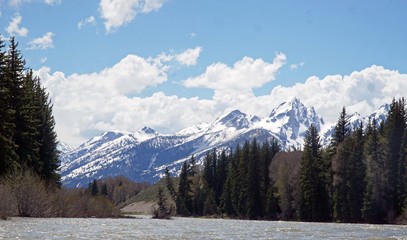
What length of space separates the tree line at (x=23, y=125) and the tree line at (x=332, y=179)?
153ft

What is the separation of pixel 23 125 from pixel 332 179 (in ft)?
203

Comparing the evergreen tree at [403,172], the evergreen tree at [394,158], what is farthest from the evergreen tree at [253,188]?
the evergreen tree at [403,172]

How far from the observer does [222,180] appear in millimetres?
167250

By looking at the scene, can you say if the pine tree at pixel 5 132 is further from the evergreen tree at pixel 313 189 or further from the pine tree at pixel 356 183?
the evergreen tree at pixel 313 189

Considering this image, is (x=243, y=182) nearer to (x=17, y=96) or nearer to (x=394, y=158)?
(x=394, y=158)

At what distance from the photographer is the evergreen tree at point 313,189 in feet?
327

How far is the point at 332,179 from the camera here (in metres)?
104

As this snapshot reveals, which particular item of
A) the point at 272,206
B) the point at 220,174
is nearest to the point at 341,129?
the point at 272,206

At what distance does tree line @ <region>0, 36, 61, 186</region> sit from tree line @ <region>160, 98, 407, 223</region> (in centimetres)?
4665

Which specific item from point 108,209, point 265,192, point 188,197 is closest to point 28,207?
point 108,209

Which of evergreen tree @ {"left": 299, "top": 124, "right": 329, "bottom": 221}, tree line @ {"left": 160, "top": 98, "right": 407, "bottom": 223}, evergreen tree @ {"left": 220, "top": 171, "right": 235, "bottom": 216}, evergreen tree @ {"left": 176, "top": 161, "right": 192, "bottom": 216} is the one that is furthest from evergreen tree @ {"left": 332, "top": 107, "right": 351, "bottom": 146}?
evergreen tree @ {"left": 176, "top": 161, "right": 192, "bottom": 216}

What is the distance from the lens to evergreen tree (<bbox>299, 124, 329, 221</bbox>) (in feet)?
327

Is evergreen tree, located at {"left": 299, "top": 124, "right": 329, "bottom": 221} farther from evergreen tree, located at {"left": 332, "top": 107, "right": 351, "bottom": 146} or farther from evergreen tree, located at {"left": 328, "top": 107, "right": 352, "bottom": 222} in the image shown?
evergreen tree, located at {"left": 332, "top": 107, "right": 351, "bottom": 146}

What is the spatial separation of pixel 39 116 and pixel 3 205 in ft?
58.4
